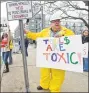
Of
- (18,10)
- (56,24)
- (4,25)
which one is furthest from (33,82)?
(4,25)

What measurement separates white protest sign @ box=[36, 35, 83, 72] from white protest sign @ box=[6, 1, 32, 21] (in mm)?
654

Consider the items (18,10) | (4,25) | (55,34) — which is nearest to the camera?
(18,10)

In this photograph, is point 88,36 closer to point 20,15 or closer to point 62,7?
point 20,15

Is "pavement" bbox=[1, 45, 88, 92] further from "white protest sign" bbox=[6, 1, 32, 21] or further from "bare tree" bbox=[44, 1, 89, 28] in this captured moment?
"bare tree" bbox=[44, 1, 89, 28]

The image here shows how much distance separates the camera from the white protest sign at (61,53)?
6.16 m

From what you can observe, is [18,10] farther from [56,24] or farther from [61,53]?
[61,53]

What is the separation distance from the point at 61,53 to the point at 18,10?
1.29m

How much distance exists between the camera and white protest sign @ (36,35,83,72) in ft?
20.2

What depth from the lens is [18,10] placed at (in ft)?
20.5

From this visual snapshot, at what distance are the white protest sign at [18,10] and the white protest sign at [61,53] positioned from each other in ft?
2.15

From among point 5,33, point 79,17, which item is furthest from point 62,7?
point 5,33

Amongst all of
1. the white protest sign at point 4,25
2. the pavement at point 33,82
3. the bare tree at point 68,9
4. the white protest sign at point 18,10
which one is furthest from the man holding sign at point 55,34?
the bare tree at point 68,9

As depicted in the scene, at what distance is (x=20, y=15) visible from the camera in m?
6.30

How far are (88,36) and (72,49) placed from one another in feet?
12.0
